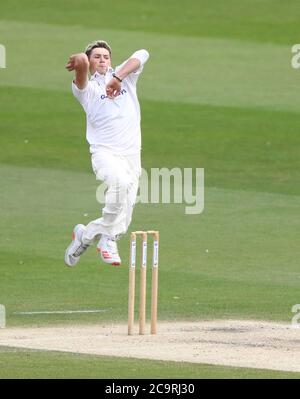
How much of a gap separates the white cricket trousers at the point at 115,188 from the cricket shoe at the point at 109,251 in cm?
7

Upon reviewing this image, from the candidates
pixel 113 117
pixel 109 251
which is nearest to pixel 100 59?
pixel 113 117

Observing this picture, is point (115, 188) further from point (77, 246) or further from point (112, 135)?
point (77, 246)

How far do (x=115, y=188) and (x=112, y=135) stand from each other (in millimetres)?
499

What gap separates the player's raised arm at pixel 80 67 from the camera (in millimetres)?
12523

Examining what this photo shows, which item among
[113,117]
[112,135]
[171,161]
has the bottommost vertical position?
[112,135]

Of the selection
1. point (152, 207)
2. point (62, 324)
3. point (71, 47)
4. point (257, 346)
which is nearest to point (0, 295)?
point (62, 324)

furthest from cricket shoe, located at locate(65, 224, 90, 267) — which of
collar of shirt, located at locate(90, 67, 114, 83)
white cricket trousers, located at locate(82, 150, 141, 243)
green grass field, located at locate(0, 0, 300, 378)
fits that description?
collar of shirt, located at locate(90, 67, 114, 83)

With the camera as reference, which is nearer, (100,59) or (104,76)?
(100,59)

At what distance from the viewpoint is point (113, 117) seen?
12914mm

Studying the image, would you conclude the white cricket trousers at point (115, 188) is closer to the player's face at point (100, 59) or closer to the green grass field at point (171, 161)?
the player's face at point (100, 59)

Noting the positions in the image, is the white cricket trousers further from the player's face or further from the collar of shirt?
the player's face

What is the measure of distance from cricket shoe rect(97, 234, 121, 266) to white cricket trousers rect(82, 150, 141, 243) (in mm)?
71

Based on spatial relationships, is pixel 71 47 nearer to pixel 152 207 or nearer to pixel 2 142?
pixel 2 142

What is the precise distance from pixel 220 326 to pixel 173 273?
2858 mm
